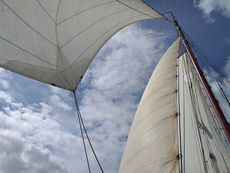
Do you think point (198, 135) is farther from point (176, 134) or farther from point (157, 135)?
point (157, 135)

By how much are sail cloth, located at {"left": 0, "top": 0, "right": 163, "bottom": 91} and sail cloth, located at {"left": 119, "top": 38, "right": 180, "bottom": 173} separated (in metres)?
3.52

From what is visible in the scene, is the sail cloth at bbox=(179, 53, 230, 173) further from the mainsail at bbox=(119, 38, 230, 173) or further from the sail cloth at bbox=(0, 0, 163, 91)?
the sail cloth at bbox=(0, 0, 163, 91)

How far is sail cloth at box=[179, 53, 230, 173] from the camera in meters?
5.12

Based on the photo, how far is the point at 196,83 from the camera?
729 centimetres

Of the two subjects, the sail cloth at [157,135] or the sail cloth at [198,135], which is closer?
the sail cloth at [157,135]

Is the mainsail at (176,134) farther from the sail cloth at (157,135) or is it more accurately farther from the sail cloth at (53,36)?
the sail cloth at (53,36)

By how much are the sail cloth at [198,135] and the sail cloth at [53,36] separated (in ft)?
14.9

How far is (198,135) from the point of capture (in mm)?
5824

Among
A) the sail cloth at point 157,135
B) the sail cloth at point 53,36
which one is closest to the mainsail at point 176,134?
the sail cloth at point 157,135

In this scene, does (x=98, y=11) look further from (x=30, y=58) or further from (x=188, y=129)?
(x=188, y=129)

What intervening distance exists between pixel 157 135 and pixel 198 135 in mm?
1635

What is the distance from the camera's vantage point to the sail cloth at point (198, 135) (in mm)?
5117

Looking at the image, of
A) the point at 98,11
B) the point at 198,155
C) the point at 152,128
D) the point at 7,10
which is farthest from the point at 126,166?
the point at 7,10

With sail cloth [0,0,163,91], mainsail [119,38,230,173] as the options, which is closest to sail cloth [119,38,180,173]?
mainsail [119,38,230,173]
